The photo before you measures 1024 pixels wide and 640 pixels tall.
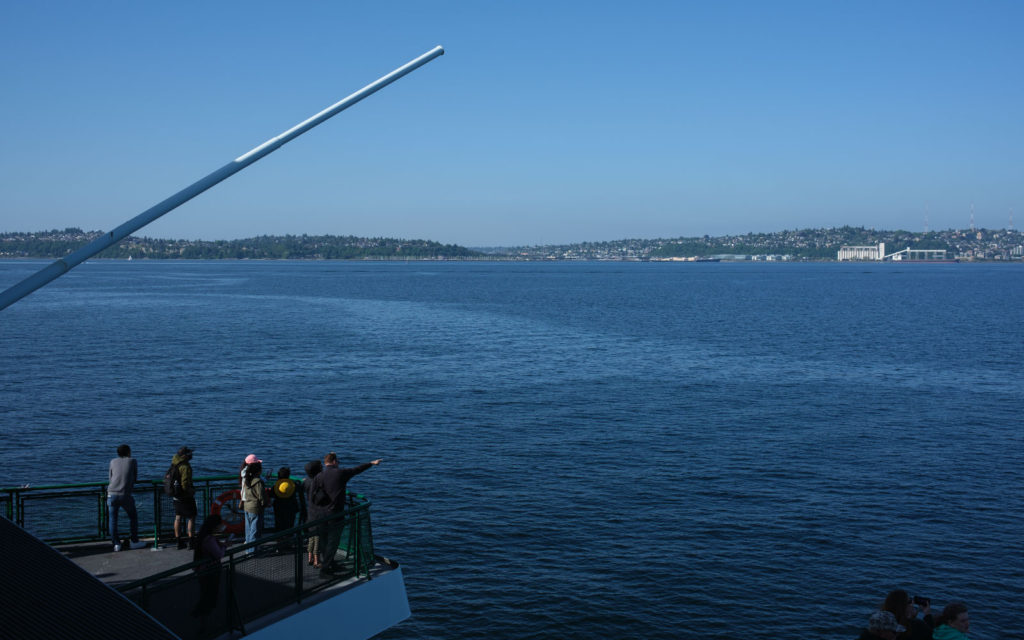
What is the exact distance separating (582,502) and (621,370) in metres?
30.4

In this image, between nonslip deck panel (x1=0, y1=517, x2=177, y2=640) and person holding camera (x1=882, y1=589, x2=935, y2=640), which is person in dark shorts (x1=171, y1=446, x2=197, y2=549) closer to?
nonslip deck panel (x1=0, y1=517, x2=177, y2=640)

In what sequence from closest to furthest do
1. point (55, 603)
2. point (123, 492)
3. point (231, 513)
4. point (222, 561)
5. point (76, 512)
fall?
point (55, 603) → point (222, 561) → point (123, 492) → point (76, 512) → point (231, 513)

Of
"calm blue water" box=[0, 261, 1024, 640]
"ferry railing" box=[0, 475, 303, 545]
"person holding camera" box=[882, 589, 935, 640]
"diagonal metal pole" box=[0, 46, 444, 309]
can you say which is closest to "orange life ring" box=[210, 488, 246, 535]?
"ferry railing" box=[0, 475, 303, 545]

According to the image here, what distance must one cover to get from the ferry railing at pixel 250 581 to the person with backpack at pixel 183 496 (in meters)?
2.49

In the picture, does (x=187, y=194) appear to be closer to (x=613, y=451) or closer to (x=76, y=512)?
(x=76, y=512)

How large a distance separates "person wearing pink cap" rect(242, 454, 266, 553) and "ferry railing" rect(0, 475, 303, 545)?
413mm

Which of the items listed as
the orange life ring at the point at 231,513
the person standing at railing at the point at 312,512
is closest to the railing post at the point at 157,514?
the orange life ring at the point at 231,513

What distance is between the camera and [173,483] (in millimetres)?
12844

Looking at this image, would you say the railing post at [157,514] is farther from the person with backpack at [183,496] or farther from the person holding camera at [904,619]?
the person holding camera at [904,619]

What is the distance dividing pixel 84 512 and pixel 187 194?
5.35 m

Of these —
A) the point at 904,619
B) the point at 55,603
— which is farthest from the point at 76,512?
the point at 904,619

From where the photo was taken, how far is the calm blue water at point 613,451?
71.0ft

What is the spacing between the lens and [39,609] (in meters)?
6.65

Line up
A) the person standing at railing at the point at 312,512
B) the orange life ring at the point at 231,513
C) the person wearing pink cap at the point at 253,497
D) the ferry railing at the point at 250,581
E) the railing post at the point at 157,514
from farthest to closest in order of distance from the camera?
the orange life ring at the point at 231,513
the railing post at the point at 157,514
the person wearing pink cap at the point at 253,497
the person standing at railing at the point at 312,512
the ferry railing at the point at 250,581
